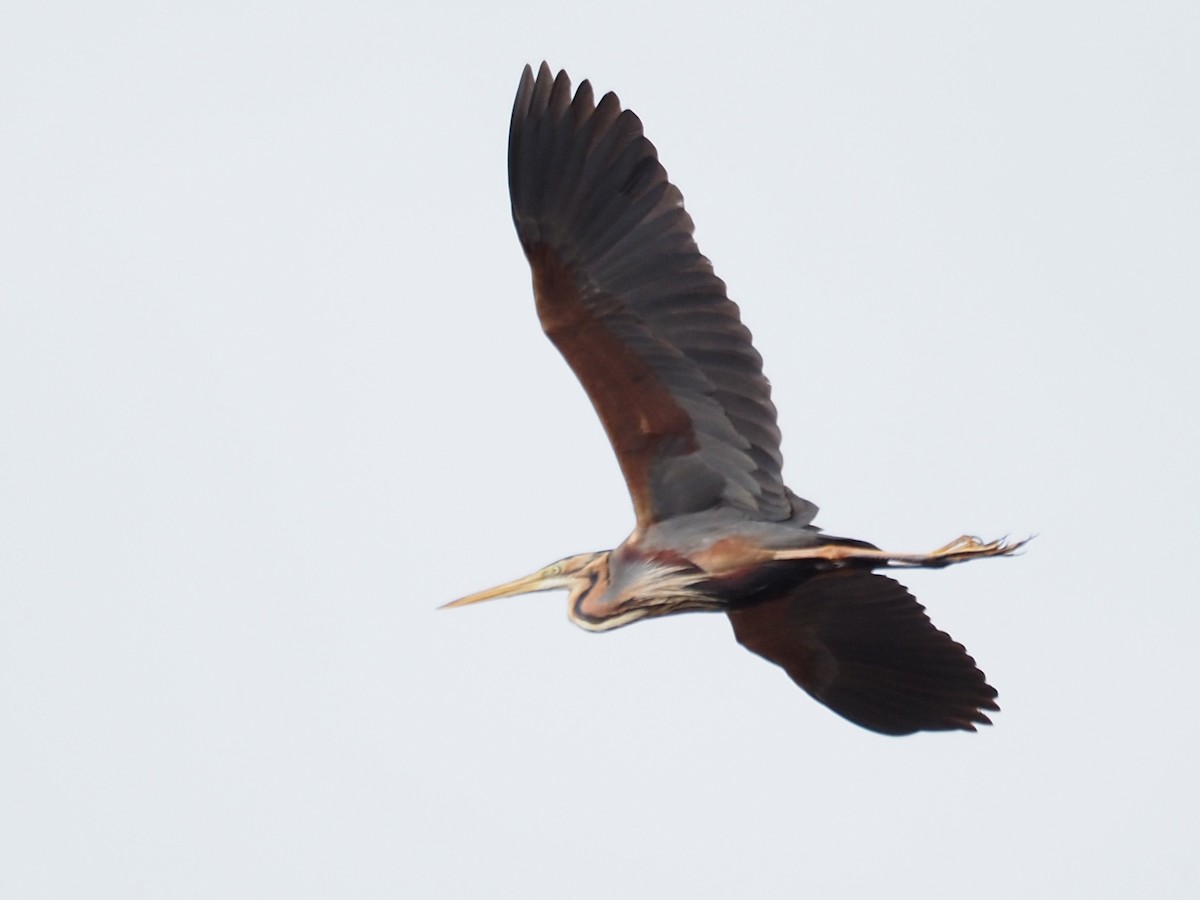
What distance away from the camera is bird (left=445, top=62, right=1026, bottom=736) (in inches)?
419

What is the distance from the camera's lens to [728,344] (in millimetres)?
10680

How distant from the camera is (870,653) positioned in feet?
38.7

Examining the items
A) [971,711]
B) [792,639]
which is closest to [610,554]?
[792,639]

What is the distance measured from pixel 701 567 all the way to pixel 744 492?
450mm

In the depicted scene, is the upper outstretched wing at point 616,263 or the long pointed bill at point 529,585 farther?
the long pointed bill at point 529,585

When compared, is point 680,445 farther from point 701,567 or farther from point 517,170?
point 517,170

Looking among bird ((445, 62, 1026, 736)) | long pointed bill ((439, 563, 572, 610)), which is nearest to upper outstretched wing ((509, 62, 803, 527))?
bird ((445, 62, 1026, 736))

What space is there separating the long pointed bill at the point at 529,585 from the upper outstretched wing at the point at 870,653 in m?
1.00

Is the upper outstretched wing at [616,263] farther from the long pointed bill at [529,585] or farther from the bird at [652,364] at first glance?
the long pointed bill at [529,585]

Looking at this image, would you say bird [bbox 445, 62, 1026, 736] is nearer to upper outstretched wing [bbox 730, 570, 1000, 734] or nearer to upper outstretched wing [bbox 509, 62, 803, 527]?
upper outstretched wing [bbox 509, 62, 803, 527]

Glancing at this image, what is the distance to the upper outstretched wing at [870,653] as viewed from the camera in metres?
11.6

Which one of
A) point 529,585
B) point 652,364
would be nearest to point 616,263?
point 652,364

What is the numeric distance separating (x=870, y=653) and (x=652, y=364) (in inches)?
88.1

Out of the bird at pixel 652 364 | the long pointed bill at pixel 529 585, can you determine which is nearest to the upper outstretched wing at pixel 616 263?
the bird at pixel 652 364
